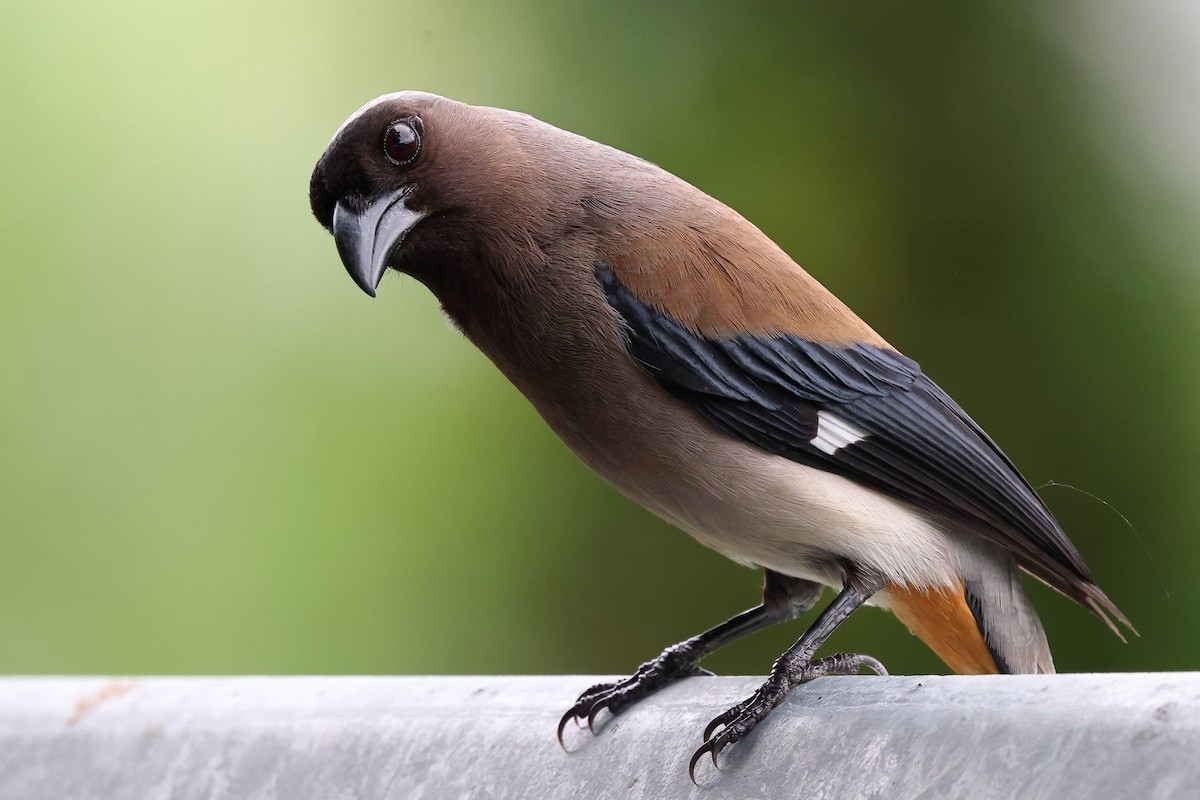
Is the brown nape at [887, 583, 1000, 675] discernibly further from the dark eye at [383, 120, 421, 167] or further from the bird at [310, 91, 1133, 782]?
the dark eye at [383, 120, 421, 167]

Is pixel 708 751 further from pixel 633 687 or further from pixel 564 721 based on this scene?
pixel 633 687

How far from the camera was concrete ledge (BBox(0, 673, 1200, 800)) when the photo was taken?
976mm

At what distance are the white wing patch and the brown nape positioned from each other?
0.64ft

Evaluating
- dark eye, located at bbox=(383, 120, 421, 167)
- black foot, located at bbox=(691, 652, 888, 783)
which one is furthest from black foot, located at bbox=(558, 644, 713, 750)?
dark eye, located at bbox=(383, 120, 421, 167)

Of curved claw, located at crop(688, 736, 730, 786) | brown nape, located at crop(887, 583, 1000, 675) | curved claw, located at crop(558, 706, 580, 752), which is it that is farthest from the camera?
brown nape, located at crop(887, 583, 1000, 675)

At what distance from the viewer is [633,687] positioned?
1.64 metres

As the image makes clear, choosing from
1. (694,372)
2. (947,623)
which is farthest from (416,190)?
(947,623)

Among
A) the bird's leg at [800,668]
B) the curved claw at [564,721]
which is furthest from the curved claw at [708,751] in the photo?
the curved claw at [564,721]

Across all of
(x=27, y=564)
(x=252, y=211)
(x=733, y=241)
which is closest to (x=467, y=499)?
(x=252, y=211)

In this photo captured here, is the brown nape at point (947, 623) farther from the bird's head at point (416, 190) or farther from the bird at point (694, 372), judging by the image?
the bird's head at point (416, 190)

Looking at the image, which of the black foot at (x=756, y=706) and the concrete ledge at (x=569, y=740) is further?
the black foot at (x=756, y=706)

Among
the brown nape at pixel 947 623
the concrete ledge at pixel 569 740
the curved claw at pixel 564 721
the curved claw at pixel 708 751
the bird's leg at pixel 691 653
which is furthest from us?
the brown nape at pixel 947 623

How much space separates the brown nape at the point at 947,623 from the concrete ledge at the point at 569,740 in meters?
0.29

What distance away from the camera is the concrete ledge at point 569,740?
38.4 inches
